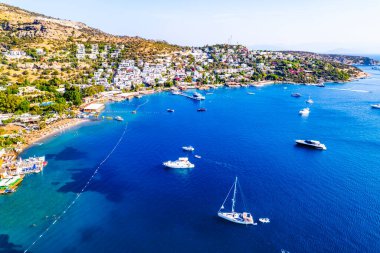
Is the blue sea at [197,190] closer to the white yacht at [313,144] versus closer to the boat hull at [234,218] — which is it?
the boat hull at [234,218]

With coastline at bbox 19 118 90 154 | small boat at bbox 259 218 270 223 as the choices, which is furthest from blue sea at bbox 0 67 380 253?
coastline at bbox 19 118 90 154

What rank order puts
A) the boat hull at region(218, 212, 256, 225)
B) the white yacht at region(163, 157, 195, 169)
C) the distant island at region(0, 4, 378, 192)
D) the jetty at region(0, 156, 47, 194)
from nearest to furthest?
the boat hull at region(218, 212, 256, 225), the jetty at region(0, 156, 47, 194), the white yacht at region(163, 157, 195, 169), the distant island at region(0, 4, 378, 192)

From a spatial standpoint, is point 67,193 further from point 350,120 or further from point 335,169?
point 350,120

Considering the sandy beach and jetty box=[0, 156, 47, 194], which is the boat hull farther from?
the sandy beach

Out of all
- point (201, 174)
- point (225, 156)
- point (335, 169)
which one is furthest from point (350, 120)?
point (201, 174)

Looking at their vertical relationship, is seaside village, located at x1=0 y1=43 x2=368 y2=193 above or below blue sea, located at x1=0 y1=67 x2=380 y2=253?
above

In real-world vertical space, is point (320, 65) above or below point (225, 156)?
above

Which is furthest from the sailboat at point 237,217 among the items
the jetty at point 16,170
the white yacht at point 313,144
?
the jetty at point 16,170
